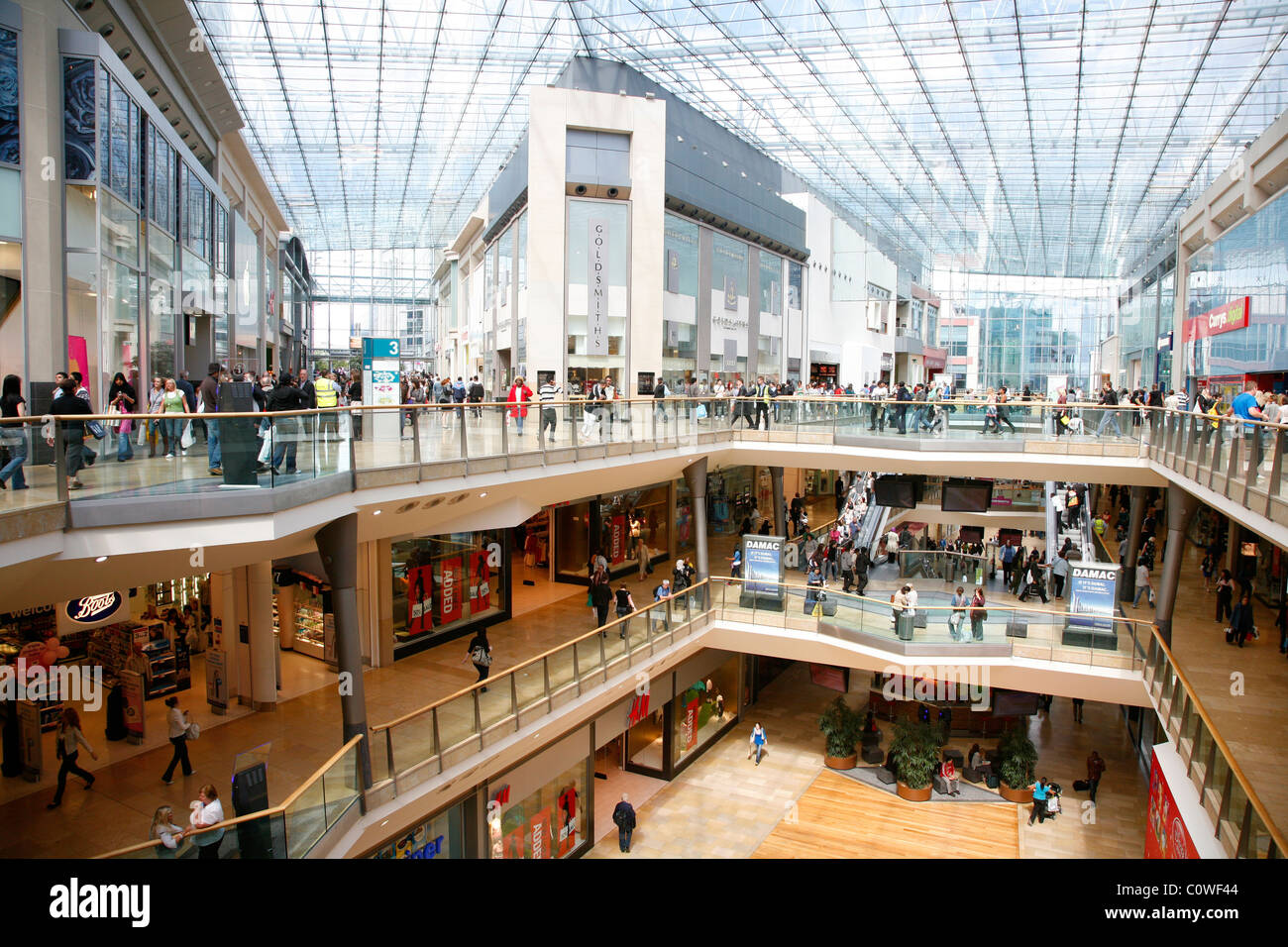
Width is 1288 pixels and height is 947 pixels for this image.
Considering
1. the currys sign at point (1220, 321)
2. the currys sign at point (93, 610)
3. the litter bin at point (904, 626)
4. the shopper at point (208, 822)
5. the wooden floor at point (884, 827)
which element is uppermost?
the currys sign at point (1220, 321)

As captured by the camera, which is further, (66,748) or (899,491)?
(899,491)

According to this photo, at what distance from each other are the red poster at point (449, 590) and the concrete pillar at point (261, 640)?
4.34 m

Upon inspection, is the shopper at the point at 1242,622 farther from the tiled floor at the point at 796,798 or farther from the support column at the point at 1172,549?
the tiled floor at the point at 796,798

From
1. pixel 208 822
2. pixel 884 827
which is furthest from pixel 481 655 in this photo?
pixel 884 827

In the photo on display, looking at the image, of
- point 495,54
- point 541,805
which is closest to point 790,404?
point 541,805

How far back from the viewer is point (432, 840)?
12.8m

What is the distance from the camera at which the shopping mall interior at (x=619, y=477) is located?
10461mm

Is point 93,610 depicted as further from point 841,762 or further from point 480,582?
point 841,762

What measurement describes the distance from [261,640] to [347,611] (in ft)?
15.3

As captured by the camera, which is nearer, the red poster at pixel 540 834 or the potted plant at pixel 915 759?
the red poster at pixel 540 834

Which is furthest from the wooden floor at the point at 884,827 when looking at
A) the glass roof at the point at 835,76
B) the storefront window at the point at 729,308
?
the glass roof at the point at 835,76

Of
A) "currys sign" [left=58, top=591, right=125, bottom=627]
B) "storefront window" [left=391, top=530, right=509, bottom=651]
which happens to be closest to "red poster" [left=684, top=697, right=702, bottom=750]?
"storefront window" [left=391, top=530, right=509, bottom=651]

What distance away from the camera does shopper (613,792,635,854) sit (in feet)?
56.6

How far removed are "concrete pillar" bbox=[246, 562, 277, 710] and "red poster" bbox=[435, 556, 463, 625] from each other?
434 cm
